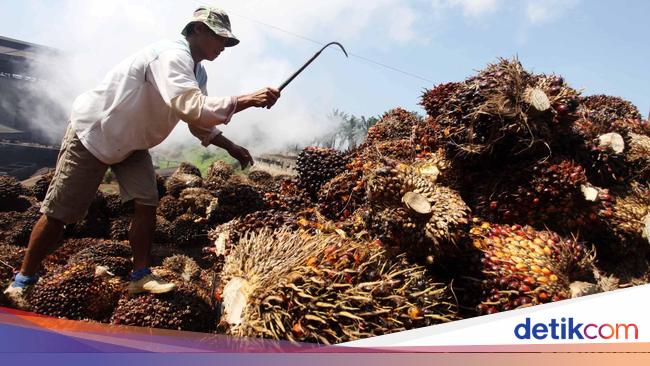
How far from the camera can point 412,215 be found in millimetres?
2482

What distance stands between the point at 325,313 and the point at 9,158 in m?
10.9

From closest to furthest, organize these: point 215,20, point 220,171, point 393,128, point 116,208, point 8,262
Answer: point 215,20 → point 8,262 → point 393,128 → point 116,208 → point 220,171

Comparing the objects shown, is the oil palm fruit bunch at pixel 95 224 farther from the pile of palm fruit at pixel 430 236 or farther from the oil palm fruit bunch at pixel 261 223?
the oil palm fruit bunch at pixel 261 223

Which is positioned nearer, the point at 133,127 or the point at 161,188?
the point at 133,127

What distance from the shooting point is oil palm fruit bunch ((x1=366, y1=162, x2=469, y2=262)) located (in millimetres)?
2471

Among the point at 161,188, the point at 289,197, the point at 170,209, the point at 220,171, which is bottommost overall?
the point at 289,197

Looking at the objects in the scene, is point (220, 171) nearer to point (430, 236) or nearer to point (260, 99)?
point (260, 99)

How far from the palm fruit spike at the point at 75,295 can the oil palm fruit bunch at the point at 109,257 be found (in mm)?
502

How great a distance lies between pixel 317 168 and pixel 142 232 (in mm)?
1638

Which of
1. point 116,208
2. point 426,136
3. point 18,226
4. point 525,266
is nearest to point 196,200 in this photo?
point 116,208

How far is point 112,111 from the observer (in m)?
2.91

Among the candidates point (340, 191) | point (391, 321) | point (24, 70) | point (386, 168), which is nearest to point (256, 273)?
point (391, 321)

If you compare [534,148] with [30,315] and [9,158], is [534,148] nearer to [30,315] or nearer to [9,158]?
[30,315]

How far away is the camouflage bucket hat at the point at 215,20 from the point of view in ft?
9.78
